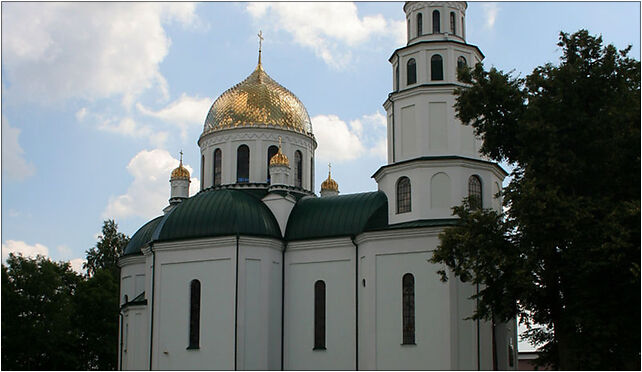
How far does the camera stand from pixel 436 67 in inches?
1260

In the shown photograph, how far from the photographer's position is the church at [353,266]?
2969 centimetres

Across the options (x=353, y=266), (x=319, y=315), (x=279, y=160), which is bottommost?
(x=319, y=315)

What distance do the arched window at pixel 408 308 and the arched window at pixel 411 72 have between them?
7689 mm

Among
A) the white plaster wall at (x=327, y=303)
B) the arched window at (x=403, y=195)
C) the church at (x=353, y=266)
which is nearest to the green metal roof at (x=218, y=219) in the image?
the church at (x=353, y=266)

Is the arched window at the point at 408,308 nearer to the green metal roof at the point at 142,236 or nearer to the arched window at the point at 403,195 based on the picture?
the arched window at the point at 403,195

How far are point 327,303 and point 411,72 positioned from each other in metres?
9.65

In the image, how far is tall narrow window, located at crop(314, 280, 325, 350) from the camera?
32312 millimetres

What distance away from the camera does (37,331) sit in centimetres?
4062

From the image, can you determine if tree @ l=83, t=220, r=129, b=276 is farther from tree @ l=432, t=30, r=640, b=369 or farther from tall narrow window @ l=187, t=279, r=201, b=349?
tree @ l=432, t=30, r=640, b=369

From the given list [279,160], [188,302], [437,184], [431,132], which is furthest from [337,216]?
[188,302]

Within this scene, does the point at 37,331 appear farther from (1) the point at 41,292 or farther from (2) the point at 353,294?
(2) the point at 353,294

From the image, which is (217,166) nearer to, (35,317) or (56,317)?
(56,317)

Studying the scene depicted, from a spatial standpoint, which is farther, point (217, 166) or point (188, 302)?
point (217, 166)

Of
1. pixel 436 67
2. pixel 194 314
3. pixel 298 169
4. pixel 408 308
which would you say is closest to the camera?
pixel 408 308
